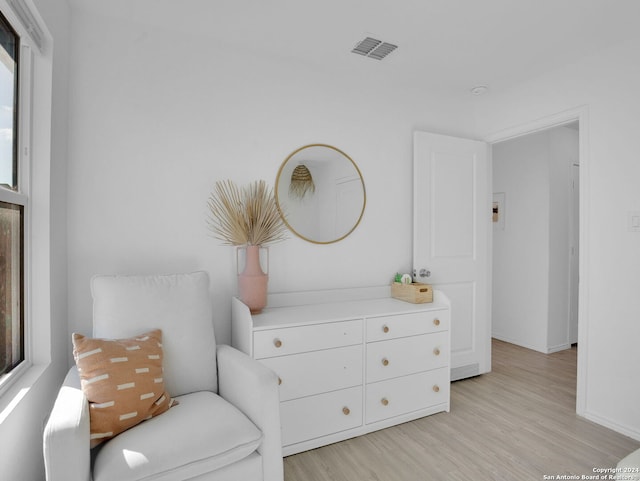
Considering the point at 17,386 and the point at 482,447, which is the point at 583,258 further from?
the point at 17,386

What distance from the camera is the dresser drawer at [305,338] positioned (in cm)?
207

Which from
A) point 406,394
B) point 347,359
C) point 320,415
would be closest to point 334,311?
point 347,359

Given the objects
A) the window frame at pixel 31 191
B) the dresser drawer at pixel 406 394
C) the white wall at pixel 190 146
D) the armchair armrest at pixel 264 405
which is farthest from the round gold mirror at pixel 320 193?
the window frame at pixel 31 191

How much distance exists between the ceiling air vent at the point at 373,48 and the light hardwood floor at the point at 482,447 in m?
2.46

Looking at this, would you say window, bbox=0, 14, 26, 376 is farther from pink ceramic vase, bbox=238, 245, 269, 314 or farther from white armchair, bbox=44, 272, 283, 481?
pink ceramic vase, bbox=238, 245, 269, 314

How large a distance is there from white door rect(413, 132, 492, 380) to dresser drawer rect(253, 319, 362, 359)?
1.00 m

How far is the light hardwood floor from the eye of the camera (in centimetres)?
197

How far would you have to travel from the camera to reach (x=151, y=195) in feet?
7.40

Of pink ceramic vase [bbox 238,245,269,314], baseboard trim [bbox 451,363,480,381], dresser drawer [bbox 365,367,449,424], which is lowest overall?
baseboard trim [bbox 451,363,480,381]

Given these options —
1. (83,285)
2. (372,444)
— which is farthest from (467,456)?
(83,285)

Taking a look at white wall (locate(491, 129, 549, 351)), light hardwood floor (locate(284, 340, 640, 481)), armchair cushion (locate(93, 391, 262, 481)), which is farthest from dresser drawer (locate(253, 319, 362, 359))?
white wall (locate(491, 129, 549, 351))

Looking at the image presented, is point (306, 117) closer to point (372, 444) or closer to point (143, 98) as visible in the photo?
point (143, 98)

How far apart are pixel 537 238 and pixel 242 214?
331cm

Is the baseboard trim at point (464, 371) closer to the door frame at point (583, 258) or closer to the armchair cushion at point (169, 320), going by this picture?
the door frame at point (583, 258)
